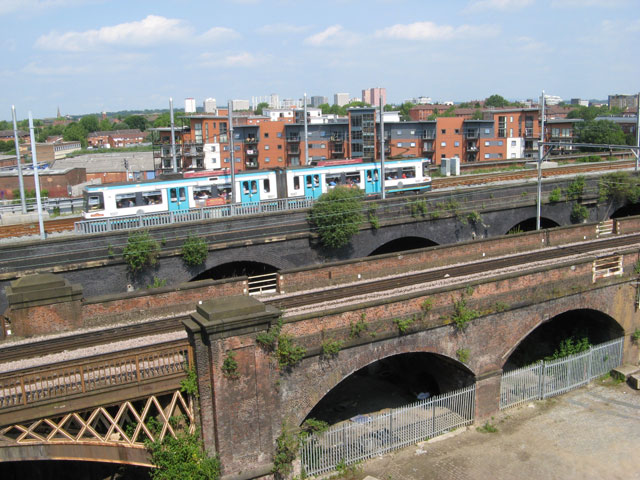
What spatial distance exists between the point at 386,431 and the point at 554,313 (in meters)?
6.96

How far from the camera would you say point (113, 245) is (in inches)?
964

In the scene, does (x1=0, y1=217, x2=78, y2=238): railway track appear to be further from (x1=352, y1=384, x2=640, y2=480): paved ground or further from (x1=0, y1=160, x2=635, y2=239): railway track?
(x1=352, y1=384, x2=640, y2=480): paved ground

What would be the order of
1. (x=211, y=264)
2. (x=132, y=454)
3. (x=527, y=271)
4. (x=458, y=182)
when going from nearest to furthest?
(x=132, y=454) < (x=527, y=271) < (x=211, y=264) < (x=458, y=182)

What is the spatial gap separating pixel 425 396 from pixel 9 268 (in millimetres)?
16101

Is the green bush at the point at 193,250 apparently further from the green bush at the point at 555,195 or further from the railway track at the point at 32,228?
the green bush at the point at 555,195

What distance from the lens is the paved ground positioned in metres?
16.0

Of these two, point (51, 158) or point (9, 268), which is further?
point (51, 158)

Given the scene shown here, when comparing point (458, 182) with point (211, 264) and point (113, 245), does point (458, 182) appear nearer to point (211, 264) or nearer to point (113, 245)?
point (211, 264)

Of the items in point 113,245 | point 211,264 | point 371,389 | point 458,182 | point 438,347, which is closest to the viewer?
point 438,347

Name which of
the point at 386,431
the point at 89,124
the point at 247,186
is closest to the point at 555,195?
the point at 247,186

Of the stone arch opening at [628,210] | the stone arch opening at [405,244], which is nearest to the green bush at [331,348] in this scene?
the stone arch opening at [405,244]

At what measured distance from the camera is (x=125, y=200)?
30.2 m

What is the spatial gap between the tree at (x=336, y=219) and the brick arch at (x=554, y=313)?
1066 centimetres

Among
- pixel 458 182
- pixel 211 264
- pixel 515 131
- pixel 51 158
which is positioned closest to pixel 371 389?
pixel 211 264
